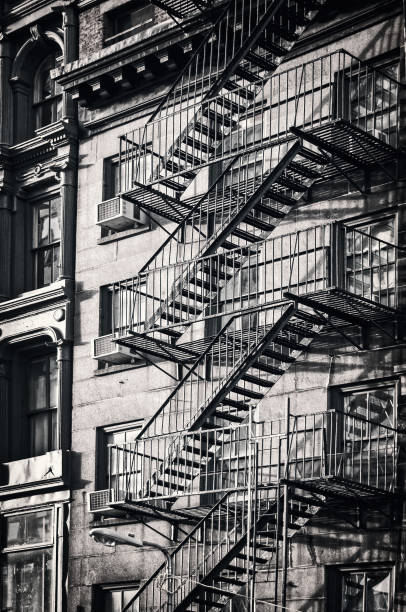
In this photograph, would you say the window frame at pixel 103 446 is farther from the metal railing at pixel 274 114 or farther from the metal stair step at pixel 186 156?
the metal stair step at pixel 186 156

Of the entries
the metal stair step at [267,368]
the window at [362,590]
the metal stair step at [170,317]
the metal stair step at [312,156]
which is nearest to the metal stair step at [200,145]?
the metal stair step at [312,156]

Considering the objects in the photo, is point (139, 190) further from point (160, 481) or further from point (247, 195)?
point (160, 481)

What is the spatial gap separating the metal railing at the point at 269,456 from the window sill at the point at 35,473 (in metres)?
2.59

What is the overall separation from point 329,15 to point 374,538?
10.0m

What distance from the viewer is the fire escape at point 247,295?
25.3 meters

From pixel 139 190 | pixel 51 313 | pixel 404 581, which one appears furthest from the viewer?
pixel 51 313

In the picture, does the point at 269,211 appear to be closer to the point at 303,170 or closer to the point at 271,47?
the point at 303,170

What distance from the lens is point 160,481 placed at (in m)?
27.3

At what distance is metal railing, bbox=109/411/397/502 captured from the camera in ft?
81.6

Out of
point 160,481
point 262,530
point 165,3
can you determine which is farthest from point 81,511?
point 165,3

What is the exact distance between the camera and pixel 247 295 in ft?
91.7

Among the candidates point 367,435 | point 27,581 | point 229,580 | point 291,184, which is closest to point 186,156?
point 291,184

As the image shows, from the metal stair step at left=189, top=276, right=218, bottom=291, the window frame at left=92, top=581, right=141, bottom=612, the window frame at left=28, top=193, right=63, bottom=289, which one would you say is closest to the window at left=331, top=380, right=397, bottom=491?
the metal stair step at left=189, top=276, right=218, bottom=291

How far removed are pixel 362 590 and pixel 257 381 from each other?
4.13m
